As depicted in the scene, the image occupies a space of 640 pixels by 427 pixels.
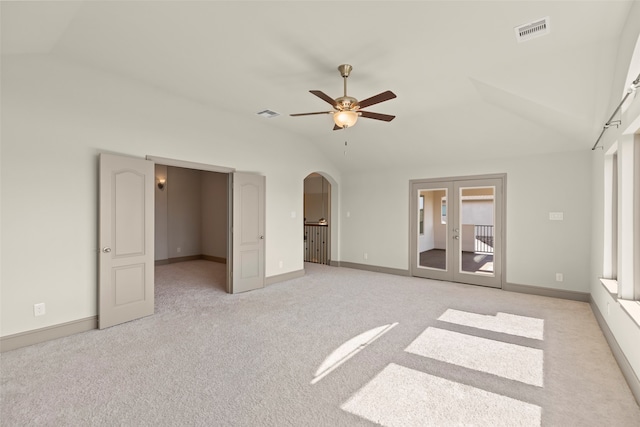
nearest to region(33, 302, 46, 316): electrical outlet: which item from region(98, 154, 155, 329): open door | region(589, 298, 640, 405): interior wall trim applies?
region(98, 154, 155, 329): open door

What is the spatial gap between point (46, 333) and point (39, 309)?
0.91 ft

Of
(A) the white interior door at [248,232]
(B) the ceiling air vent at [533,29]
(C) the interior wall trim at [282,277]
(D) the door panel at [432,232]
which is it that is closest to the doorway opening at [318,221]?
(C) the interior wall trim at [282,277]

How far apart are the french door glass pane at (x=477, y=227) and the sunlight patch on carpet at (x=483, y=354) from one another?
2893 mm

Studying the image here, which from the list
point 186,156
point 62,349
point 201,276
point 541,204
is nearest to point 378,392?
point 62,349

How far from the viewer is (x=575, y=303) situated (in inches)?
186

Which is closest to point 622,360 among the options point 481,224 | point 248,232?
point 481,224

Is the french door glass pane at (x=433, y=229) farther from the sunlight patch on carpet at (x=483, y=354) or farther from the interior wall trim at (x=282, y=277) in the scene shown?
the sunlight patch on carpet at (x=483, y=354)

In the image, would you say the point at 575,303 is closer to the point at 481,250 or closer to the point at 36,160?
the point at 481,250

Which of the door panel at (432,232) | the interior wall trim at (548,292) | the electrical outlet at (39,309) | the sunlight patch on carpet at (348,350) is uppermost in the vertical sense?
the door panel at (432,232)

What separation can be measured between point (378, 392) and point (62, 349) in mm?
3144

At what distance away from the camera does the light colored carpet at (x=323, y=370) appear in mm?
2135

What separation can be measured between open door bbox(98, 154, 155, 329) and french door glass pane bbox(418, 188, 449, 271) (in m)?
5.17

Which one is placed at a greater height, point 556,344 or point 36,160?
point 36,160

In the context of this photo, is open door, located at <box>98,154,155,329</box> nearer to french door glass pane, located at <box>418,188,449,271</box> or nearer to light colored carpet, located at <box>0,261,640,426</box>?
light colored carpet, located at <box>0,261,640,426</box>
